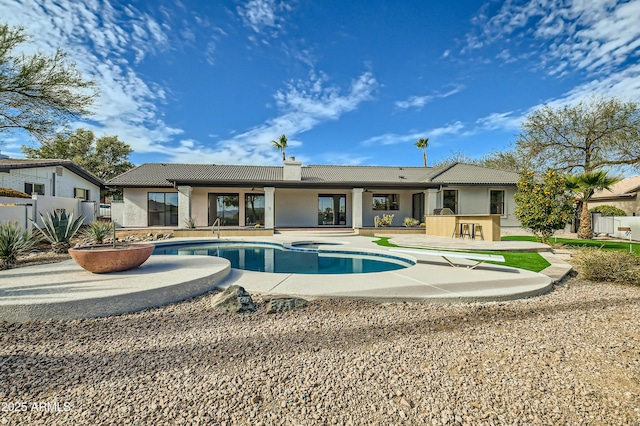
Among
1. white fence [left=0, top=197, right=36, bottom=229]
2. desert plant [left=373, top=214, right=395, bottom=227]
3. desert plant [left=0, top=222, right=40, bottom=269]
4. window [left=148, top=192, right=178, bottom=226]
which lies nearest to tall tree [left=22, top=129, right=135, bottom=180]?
window [left=148, top=192, right=178, bottom=226]

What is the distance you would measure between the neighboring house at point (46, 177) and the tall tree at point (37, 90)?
5015 millimetres

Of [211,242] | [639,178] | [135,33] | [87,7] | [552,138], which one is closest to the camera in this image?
[87,7]

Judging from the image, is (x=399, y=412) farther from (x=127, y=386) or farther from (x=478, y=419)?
(x=127, y=386)

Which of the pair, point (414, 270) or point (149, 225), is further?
point (149, 225)

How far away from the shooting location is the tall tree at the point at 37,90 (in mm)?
11906

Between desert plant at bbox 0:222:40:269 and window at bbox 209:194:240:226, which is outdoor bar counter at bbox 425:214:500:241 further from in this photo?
desert plant at bbox 0:222:40:269

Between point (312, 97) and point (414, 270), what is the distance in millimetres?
16340

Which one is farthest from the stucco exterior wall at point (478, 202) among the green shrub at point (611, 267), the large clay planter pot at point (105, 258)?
the large clay planter pot at point (105, 258)

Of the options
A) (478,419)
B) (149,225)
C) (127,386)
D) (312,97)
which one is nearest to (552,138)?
(312,97)

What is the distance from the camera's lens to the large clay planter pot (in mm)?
5688

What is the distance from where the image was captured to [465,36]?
14.6m

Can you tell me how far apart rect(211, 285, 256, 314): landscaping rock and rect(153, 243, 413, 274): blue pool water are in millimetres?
3570

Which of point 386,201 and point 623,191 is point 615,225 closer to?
point 623,191

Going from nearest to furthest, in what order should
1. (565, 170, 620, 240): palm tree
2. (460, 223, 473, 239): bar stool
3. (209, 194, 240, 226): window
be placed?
(460, 223, 473, 239): bar stool < (565, 170, 620, 240): palm tree < (209, 194, 240, 226): window
